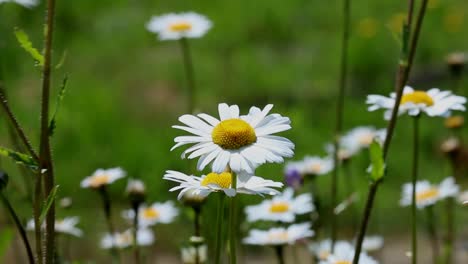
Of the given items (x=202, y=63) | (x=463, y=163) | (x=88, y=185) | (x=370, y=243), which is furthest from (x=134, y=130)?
(x=88, y=185)

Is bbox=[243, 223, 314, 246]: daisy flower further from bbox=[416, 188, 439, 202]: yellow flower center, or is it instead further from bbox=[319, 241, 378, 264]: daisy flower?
bbox=[416, 188, 439, 202]: yellow flower center

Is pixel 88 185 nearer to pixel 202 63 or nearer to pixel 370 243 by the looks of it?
pixel 370 243

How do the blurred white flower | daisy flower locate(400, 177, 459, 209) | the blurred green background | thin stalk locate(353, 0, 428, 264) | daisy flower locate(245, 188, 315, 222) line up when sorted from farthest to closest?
the blurred green background < daisy flower locate(400, 177, 459, 209) < daisy flower locate(245, 188, 315, 222) < the blurred white flower < thin stalk locate(353, 0, 428, 264)

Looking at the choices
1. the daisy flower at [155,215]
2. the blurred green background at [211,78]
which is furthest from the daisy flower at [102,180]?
the blurred green background at [211,78]

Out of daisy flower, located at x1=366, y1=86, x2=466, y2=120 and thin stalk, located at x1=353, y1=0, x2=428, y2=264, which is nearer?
thin stalk, located at x1=353, y1=0, x2=428, y2=264

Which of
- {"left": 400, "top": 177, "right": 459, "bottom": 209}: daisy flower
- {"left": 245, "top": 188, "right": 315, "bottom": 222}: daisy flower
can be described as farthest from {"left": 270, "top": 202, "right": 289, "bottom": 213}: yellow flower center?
{"left": 400, "top": 177, "right": 459, "bottom": 209}: daisy flower

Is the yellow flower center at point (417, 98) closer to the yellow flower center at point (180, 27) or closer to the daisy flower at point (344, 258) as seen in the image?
the daisy flower at point (344, 258)
